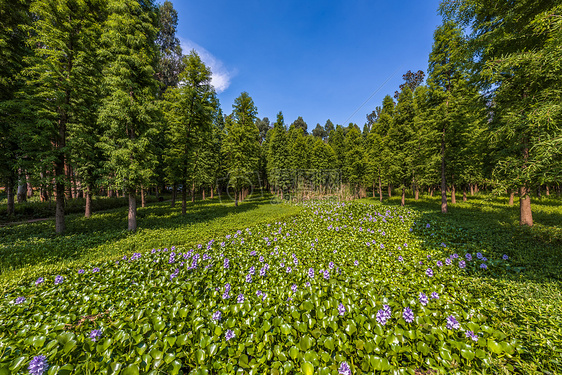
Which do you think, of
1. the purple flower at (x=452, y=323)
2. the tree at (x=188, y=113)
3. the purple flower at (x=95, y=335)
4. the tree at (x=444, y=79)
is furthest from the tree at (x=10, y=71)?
the tree at (x=444, y=79)

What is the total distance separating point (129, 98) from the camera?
9031mm

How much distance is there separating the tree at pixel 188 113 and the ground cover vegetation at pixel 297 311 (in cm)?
886

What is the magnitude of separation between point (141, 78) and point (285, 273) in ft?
40.1

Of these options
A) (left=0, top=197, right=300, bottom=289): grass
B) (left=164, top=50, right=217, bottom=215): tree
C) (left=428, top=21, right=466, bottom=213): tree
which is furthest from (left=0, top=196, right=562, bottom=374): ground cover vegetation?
(left=164, top=50, right=217, bottom=215): tree

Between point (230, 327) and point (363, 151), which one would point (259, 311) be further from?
point (363, 151)

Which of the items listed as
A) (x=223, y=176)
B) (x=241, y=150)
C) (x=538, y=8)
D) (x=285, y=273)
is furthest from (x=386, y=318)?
(x=223, y=176)

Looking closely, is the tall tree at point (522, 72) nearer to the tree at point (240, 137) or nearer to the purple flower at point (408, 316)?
the purple flower at point (408, 316)

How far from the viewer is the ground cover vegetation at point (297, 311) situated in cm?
244

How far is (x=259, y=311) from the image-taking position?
328cm

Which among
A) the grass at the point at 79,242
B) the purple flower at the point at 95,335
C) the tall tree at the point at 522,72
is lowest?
the grass at the point at 79,242

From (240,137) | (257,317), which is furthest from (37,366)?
(240,137)

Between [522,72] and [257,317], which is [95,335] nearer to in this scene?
[257,317]

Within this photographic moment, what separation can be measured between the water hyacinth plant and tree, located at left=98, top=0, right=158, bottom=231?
218 inches

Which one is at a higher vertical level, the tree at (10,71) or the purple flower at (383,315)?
the tree at (10,71)
